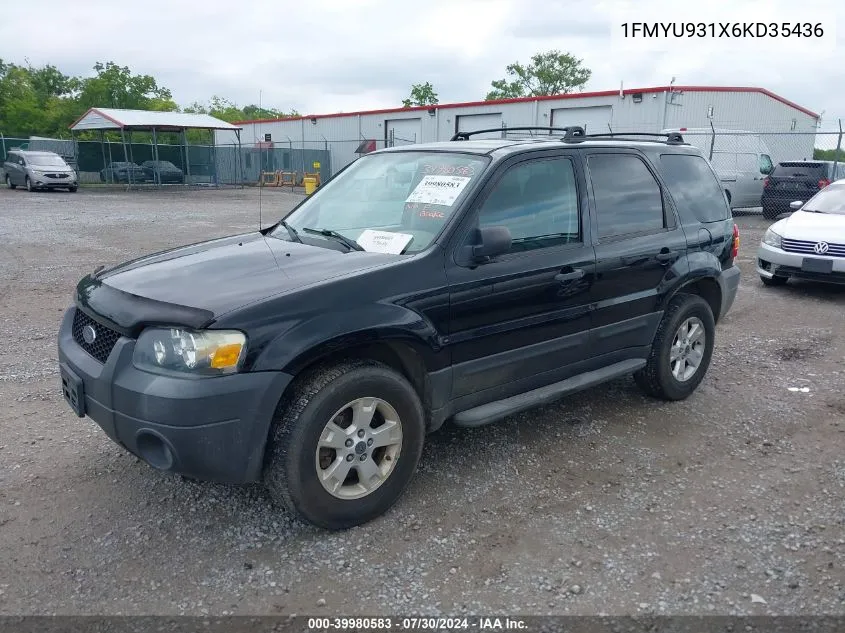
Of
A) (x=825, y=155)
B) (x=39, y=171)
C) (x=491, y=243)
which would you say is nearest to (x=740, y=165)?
(x=825, y=155)

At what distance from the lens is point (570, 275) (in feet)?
13.2

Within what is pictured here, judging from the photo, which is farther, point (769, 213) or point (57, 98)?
point (57, 98)

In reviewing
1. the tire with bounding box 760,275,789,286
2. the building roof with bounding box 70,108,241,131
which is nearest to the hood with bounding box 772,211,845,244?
the tire with bounding box 760,275,789,286

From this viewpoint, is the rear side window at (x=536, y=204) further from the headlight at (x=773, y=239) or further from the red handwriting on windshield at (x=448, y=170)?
the headlight at (x=773, y=239)

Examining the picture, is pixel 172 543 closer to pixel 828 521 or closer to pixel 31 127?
pixel 828 521

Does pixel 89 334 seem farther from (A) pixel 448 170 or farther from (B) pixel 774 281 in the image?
(B) pixel 774 281

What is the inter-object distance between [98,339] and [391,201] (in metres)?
1.72

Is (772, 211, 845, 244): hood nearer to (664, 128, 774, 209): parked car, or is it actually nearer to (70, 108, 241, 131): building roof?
(664, 128, 774, 209): parked car

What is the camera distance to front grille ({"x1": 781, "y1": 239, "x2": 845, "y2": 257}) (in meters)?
8.27

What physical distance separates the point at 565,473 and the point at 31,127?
57.4 metres

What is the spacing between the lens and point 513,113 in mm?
30000

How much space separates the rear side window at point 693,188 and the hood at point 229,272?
244 cm

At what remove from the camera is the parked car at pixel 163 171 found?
32.6 meters

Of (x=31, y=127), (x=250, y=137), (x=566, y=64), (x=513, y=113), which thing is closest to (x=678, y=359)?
(x=513, y=113)
